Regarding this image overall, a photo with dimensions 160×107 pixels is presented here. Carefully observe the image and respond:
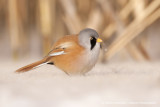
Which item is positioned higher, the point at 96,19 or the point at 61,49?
A: the point at 96,19

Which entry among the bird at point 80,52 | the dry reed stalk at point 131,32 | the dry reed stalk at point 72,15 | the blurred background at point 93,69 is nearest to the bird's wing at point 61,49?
the bird at point 80,52

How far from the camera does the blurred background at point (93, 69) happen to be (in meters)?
1.49

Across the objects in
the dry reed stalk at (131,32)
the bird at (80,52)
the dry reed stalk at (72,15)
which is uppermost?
the dry reed stalk at (72,15)

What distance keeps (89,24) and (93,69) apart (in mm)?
678

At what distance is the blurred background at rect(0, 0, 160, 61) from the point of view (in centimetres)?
252

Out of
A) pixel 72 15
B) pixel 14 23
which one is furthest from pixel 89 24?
pixel 14 23

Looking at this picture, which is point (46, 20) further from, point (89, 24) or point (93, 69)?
point (93, 69)

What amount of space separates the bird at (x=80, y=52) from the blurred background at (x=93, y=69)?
0.06 metres

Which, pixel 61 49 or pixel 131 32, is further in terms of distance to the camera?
pixel 131 32

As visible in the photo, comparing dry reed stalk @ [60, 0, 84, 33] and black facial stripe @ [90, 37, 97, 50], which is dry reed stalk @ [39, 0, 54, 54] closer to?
dry reed stalk @ [60, 0, 84, 33]

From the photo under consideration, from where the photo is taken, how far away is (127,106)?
1.44m

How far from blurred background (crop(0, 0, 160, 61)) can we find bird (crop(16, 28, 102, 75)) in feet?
2.36

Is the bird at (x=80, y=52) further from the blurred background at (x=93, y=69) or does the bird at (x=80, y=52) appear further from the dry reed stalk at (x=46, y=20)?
the dry reed stalk at (x=46, y=20)

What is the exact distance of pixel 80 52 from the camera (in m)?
1.76
